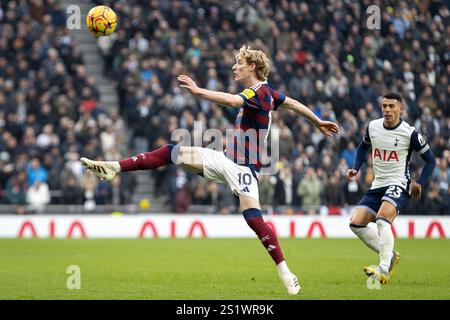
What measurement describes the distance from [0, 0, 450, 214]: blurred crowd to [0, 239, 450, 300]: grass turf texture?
2329 mm

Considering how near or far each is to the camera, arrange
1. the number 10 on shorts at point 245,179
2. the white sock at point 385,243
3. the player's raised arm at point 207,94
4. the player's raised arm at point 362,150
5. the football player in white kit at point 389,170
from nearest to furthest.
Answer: the player's raised arm at point 207,94, the number 10 on shorts at point 245,179, the white sock at point 385,243, the football player in white kit at point 389,170, the player's raised arm at point 362,150

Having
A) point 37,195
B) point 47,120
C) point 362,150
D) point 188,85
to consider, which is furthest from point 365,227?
point 47,120

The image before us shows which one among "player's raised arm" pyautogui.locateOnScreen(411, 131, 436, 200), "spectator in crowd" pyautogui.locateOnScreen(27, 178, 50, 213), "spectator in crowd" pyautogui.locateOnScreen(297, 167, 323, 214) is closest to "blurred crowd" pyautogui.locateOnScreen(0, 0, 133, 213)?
"spectator in crowd" pyautogui.locateOnScreen(27, 178, 50, 213)

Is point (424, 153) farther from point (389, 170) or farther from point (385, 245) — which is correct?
point (385, 245)

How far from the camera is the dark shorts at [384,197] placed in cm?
1232

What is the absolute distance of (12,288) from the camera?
11672 mm

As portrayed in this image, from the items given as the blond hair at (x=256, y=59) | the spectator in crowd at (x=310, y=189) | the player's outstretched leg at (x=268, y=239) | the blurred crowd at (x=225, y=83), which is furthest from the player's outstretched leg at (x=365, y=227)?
the spectator in crowd at (x=310, y=189)

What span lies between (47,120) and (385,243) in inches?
598

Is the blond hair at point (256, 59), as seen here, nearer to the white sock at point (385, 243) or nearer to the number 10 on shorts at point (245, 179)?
the number 10 on shorts at point (245, 179)

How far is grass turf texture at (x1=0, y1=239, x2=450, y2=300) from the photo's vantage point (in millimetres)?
11070

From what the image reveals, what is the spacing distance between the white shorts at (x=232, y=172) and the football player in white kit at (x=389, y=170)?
2.05 m

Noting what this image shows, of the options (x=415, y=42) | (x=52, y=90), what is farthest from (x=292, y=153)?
(x=52, y=90)

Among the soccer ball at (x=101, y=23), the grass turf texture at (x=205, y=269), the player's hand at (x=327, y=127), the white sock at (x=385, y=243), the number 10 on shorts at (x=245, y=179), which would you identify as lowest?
the grass turf texture at (x=205, y=269)
